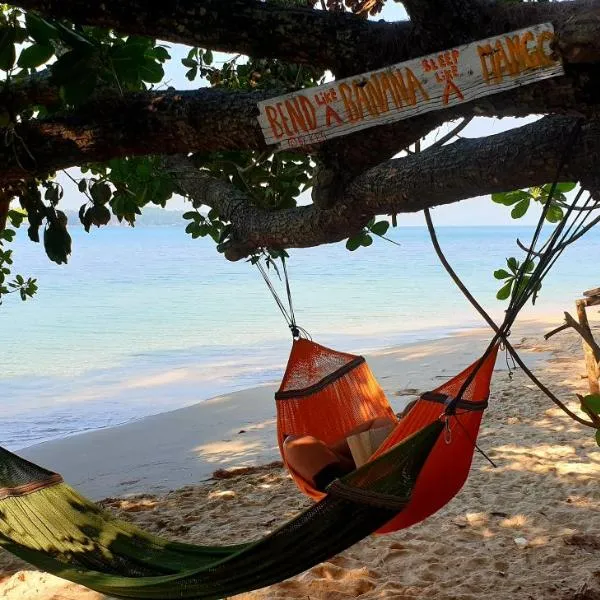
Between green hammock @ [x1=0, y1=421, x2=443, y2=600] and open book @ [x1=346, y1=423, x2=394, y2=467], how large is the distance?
1.95 ft

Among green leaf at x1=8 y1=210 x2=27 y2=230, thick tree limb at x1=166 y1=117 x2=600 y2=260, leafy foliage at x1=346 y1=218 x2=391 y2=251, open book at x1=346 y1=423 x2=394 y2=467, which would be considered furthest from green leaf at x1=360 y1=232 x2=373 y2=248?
green leaf at x1=8 y1=210 x2=27 y2=230

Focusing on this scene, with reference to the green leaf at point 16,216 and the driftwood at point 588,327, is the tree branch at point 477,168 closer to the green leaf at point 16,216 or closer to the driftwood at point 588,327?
the driftwood at point 588,327

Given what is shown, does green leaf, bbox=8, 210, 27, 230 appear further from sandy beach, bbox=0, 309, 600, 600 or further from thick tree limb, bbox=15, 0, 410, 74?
thick tree limb, bbox=15, 0, 410, 74

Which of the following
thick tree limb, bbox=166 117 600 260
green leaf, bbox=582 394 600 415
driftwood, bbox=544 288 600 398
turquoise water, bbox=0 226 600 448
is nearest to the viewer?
thick tree limb, bbox=166 117 600 260

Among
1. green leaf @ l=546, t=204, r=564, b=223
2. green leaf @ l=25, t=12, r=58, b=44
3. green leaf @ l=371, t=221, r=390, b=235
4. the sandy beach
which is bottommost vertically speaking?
the sandy beach

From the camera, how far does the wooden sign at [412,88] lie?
0.99m

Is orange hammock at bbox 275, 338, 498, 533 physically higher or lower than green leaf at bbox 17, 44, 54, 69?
lower

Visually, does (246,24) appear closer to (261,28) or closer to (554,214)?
(261,28)

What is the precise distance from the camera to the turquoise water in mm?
6996

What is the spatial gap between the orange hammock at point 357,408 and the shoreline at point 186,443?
153 cm

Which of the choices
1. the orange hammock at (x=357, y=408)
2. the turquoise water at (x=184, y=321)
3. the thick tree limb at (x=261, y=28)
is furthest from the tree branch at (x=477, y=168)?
the turquoise water at (x=184, y=321)

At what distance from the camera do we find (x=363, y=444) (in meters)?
2.08

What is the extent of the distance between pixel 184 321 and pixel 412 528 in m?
9.83

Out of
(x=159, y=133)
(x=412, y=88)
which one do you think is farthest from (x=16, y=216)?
(x=412, y=88)
